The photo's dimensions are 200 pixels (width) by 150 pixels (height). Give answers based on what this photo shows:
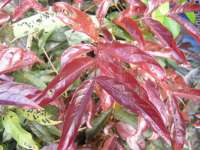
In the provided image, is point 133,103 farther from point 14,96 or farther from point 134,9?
point 134,9

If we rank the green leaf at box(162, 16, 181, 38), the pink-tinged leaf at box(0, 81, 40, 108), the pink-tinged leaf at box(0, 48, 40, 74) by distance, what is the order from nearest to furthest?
1. the pink-tinged leaf at box(0, 81, 40, 108)
2. the pink-tinged leaf at box(0, 48, 40, 74)
3. the green leaf at box(162, 16, 181, 38)

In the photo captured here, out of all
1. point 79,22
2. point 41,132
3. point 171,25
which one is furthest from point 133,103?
point 171,25

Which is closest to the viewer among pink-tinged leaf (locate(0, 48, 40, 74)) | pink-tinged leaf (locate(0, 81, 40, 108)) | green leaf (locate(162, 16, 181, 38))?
pink-tinged leaf (locate(0, 81, 40, 108))

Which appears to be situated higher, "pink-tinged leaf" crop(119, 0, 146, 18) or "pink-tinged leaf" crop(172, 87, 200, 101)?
"pink-tinged leaf" crop(119, 0, 146, 18)

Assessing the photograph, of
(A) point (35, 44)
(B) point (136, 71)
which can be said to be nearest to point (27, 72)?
(A) point (35, 44)

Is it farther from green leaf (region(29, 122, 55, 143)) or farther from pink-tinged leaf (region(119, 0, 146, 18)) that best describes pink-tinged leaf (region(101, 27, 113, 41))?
green leaf (region(29, 122, 55, 143))

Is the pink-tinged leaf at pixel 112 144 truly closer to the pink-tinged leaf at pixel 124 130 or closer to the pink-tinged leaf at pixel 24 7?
the pink-tinged leaf at pixel 124 130

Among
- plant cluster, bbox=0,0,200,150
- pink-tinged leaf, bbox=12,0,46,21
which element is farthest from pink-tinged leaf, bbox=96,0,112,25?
pink-tinged leaf, bbox=12,0,46,21

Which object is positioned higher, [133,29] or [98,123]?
[133,29]

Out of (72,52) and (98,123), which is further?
(98,123)
